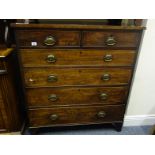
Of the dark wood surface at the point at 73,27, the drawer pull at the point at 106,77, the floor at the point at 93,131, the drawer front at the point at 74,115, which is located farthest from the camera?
the floor at the point at 93,131

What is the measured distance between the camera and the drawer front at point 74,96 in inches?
52.3

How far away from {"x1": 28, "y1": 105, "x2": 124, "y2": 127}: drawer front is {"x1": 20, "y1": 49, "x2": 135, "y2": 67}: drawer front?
402 mm

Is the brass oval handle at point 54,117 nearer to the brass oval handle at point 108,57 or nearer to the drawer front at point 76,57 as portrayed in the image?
the drawer front at point 76,57

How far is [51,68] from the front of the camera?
4.03ft

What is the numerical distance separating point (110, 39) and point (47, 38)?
1.37 feet

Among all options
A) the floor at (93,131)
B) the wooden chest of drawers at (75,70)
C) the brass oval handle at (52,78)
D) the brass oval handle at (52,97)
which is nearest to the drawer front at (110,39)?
the wooden chest of drawers at (75,70)

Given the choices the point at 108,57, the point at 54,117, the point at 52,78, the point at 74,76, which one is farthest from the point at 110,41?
the point at 54,117

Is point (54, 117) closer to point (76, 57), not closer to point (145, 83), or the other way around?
point (76, 57)

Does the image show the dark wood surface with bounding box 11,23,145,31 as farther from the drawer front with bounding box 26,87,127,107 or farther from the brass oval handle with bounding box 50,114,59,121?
the brass oval handle with bounding box 50,114,59,121

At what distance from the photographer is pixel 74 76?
4.21 ft

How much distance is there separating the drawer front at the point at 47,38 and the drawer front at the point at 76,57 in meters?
0.04
